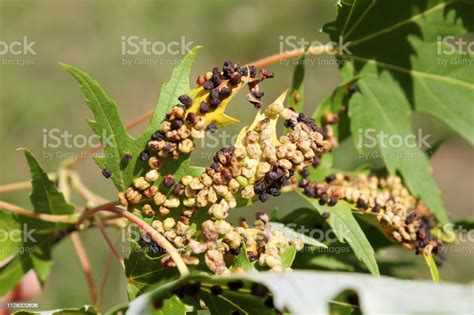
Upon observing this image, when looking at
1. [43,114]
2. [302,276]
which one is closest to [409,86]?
[302,276]

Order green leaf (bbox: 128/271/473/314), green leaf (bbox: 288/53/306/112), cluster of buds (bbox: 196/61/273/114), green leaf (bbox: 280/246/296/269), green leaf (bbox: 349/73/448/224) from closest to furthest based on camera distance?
green leaf (bbox: 128/271/473/314) → green leaf (bbox: 280/246/296/269) → cluster of buds (bbox: 196/61/273/114) → green leaf (bbox: 288/53/306/112) → green leaf (bbox: 349/73/448/224)

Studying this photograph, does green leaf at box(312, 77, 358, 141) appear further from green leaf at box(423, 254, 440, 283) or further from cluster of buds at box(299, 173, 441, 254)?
green leaf at box(423, 254, 440, 283)

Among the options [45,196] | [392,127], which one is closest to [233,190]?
[45,196]

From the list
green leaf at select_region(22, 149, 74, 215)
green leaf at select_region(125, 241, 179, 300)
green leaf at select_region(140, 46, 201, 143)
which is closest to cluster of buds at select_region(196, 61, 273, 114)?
green leaf at select_region(140, 46, 201, 143)

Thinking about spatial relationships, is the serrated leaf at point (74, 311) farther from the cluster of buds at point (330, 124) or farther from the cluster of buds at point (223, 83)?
the cluster of buds at point (330, 124)

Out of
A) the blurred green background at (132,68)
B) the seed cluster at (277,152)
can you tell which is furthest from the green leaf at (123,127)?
the blurred green background at (132,68)

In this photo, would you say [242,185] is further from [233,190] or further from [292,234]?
[292,234]
